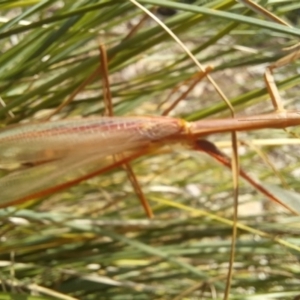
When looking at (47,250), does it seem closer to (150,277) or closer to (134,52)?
(150,277)

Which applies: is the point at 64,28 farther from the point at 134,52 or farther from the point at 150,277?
the point at 150,277

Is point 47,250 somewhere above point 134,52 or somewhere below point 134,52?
below

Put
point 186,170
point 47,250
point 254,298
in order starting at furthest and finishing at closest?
point 186,170
point 47,250
point 254,298

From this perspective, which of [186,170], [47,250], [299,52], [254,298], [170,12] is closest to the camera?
[299,52]

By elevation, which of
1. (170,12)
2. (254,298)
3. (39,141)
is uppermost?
(170,12)

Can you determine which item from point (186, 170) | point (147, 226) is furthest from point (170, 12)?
point (147, 226)

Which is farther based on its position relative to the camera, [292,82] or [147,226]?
[147,226]

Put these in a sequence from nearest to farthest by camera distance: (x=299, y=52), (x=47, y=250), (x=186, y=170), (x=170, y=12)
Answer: (x=299, y=52), (x=47, y=250), (x=186, y=170), (x=170, y=12)

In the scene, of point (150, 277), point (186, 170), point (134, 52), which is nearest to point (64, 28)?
point (134, 52)

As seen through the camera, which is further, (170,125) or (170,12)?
(170,12)
